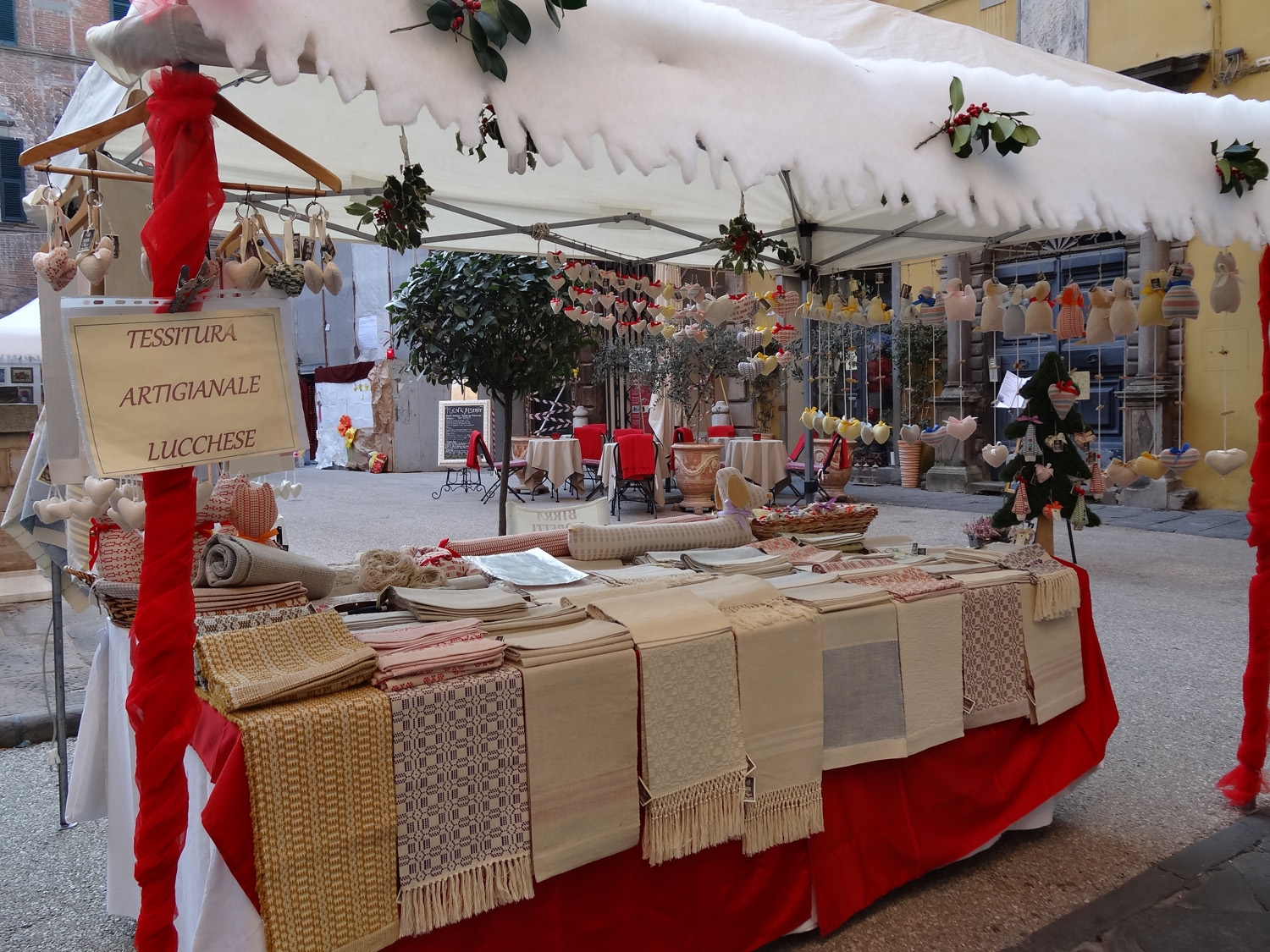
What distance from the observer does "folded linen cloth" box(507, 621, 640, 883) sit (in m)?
1.92

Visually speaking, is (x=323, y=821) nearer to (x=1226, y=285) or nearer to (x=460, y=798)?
(x=460, y=798)

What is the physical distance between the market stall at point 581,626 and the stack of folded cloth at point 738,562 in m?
0.02

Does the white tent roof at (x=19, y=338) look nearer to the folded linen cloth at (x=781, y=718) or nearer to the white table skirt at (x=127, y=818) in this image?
the white table skirt at (x=127, y=818)

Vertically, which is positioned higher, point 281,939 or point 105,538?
point 105,538

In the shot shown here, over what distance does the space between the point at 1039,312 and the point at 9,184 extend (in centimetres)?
2170

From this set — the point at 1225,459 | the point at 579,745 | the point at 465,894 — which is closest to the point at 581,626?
the point at 579,745

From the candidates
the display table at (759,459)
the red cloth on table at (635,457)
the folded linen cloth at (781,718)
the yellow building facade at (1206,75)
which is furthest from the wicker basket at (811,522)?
the yellow building facade at (1206,75)

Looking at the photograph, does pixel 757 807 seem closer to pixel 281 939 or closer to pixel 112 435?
pixel 281 939

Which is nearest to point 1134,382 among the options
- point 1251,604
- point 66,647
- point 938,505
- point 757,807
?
point 938,505

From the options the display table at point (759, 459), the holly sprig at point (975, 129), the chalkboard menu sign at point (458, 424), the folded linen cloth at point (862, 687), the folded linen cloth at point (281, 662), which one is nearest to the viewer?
the folded linen cloth at point (281, 662)

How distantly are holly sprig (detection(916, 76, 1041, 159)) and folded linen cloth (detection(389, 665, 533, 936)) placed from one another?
168 cm

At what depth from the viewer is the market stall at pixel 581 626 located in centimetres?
146

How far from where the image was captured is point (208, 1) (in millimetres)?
1339

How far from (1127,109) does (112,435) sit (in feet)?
8.92
